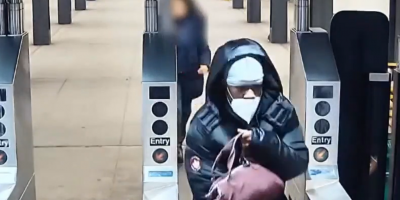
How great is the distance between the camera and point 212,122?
10.7 ft

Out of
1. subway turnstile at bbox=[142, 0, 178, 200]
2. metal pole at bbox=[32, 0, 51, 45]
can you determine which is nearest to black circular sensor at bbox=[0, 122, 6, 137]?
subway turnstile at bbox=[142, 0, 178, 200]

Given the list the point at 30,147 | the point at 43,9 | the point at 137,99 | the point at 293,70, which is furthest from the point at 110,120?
the point at 43,9

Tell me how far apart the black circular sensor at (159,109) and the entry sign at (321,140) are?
712 mm

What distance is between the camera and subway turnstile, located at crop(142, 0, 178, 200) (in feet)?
11.2

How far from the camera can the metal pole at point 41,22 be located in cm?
1176

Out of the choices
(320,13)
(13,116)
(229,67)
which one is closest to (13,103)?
(13,116)

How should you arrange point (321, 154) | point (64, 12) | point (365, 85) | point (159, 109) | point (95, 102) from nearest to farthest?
point (159, 109) < point (321, 154) < point (365, 85) < point (95, 102) < point (64, 12)

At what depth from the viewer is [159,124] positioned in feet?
11.3

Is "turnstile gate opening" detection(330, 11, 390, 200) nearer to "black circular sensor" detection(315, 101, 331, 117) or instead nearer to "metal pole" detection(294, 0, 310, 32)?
"metal pole" detection(294, 0, 310, 32)

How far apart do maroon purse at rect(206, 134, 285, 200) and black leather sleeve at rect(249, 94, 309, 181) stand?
43 mm

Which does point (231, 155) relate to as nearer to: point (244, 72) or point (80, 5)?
point (244, 72)

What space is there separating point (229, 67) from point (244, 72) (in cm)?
7

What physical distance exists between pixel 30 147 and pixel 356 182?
5.97 feet

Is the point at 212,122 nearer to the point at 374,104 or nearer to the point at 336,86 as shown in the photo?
the point at 336,86
